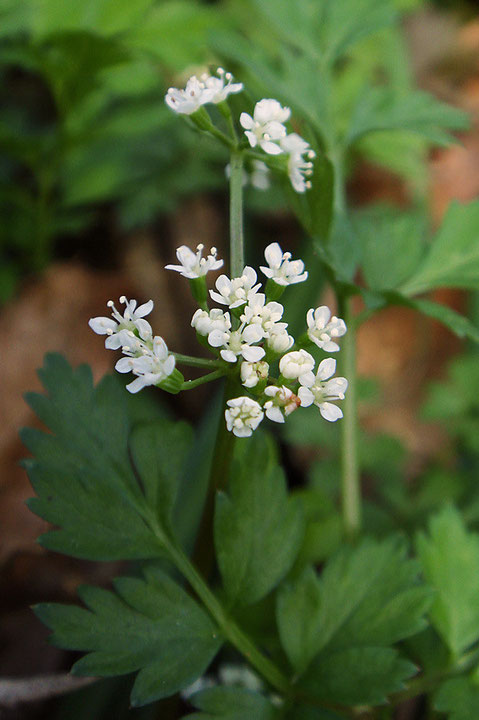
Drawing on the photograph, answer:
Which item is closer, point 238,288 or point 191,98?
point 238,288

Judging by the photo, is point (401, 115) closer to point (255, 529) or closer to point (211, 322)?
point (211, 322)

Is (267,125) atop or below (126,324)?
atop

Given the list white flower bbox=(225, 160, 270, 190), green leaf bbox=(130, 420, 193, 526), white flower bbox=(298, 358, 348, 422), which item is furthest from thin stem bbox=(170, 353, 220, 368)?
white flower bbox=(225, 160, 270, 190)

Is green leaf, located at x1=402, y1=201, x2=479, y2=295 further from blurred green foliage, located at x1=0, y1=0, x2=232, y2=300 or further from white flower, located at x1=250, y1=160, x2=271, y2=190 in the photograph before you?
blurred green foliage, located at x1=0, y1=0, x2=232, y2=300

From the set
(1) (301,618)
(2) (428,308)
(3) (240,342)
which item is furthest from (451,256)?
(1) (301,618)

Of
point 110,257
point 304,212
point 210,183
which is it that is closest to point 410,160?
point 210,183

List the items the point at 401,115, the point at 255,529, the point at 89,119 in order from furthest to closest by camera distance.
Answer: the point at 89,119 → the point at 401,115 → the point at 255,529

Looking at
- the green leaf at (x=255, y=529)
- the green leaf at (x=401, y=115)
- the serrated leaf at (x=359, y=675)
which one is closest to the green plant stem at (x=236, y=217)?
the green leaf at (x=255, y=529)
